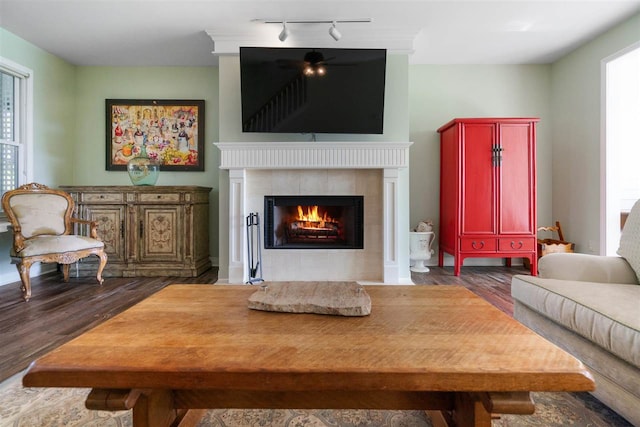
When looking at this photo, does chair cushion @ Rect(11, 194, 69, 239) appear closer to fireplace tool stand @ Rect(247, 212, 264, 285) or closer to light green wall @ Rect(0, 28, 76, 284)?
light green wall @ Rect(0, 28, 76, 284)

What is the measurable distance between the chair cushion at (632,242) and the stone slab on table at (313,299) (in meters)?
1.33

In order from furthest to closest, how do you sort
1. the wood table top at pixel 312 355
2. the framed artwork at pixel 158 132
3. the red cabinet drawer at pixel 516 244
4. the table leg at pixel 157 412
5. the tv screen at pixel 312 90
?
the framed artwork at pixel 158 132 < the red cabinet drawer at pixel 516 244 < the tv screen at pixel 312 90 < the table leg at pixel 157 412 < the wood table top at pixel 312 355

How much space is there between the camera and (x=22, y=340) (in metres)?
1.85

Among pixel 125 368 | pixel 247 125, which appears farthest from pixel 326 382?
pixel 247 125

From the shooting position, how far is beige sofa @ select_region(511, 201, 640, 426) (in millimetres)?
1040

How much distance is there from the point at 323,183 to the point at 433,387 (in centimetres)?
267

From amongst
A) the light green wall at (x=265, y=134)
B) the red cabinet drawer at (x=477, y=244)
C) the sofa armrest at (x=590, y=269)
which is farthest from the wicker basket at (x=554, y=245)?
the sofa armrest at (x=590, y=269)

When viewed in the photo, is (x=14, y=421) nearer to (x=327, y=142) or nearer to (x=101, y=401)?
(x=101, y=401)

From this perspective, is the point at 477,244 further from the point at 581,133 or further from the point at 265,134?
the point at 265,134

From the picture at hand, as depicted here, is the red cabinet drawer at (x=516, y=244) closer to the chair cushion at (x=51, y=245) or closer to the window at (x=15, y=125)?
the chair cushion at (x=51, y=245)

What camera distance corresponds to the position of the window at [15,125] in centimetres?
323

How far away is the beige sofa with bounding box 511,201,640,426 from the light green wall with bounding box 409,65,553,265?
247 cm

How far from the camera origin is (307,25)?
3010 mm

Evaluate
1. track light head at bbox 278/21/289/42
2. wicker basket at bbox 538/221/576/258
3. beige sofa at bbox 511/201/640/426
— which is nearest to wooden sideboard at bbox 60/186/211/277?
track light head at bbox 278/21/289/42
